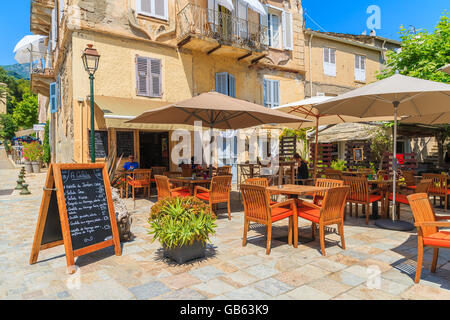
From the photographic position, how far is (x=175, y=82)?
11.9 meters

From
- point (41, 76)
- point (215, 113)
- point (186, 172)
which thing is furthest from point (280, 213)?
point (41, 76)

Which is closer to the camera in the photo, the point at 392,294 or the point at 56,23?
the point at 392,294

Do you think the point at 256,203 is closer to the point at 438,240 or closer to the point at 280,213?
the point at 280,213

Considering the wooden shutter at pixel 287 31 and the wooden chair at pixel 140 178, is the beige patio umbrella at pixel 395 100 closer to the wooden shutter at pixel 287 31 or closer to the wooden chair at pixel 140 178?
the wooden chair at pixel 140 178

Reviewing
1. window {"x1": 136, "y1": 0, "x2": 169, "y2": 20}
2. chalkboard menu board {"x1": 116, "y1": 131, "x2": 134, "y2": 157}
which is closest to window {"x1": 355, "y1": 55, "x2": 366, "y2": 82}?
window {"x1": 136, "y1": 0, "x2": 169, "y2": 20}

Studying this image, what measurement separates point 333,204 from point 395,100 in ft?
9.19

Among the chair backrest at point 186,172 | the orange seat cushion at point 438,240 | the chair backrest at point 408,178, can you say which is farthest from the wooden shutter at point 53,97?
the orange seat cushion at point 438,240

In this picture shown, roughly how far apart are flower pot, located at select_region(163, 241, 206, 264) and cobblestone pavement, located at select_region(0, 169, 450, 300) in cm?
10

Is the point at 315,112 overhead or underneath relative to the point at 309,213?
overhead

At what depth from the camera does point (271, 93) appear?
14.6m

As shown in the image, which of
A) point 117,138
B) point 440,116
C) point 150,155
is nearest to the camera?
point 440,116

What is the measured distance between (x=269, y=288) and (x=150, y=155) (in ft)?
37.9
